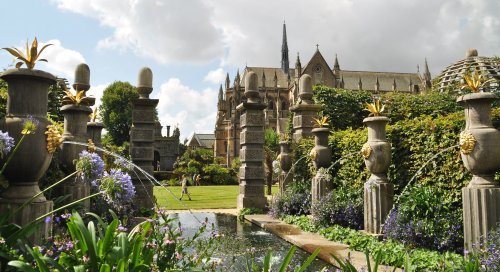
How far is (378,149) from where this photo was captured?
7336 mm

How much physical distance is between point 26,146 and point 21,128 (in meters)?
0.18

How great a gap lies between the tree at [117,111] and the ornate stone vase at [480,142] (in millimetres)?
49044

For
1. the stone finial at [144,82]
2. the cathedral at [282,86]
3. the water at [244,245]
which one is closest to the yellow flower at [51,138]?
the water at [244,245]

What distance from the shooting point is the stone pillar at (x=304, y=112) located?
43.2 ft

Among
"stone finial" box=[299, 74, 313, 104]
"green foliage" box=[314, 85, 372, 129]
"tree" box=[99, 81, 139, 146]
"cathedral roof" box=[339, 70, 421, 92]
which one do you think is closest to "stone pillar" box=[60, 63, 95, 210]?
"stone finial" box=[299, 74, 313, 104]

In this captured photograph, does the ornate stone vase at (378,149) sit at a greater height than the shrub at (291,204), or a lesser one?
greater

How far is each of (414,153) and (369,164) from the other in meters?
0.90

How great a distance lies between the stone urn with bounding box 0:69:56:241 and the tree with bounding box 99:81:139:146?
48795 millimetres

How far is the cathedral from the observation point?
69.9 meters

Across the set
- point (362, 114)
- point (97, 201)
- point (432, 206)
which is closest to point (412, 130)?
point (432, 206)

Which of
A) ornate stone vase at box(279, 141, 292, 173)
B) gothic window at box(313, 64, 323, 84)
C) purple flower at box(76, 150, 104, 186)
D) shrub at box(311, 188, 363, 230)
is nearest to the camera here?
purple flower at box(76, 150, 104, 186)

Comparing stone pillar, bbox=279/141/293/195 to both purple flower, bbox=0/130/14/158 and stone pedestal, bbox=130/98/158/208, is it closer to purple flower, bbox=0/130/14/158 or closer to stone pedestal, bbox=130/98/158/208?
stone pedestal, bbox=130/98/158/208

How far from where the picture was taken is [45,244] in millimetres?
3174

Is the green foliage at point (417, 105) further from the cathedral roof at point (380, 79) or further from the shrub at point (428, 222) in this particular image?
the cathedral roof at point (380, 79)
